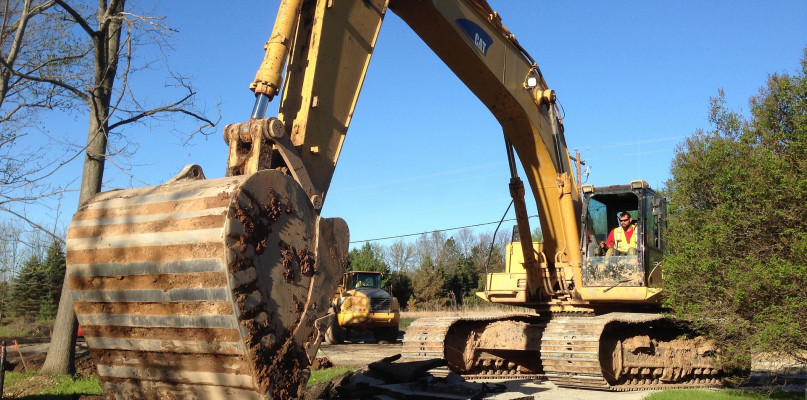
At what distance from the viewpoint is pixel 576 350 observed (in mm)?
8836

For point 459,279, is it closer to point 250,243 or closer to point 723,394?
point 723,394

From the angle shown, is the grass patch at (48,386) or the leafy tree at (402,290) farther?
the leafy tree at (402,290)

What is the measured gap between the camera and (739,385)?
9.98 metres

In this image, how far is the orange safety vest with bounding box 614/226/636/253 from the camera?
33.1ft

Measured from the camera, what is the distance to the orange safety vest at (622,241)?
1009 centimetres

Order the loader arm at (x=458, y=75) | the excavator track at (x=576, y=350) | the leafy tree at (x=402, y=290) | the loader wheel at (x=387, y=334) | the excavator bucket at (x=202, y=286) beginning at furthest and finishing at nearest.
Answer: the leafy tree at (x=402, y=290), the loader wheel at (x=387, y=334), the excavator track at (x=576, y=350), the loader arm at (x=458, y=75), the excavator bucket at (x=202, y=286)

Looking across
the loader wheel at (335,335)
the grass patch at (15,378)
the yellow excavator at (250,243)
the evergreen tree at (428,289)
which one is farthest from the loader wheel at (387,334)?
the evergreen tree at (428,289)

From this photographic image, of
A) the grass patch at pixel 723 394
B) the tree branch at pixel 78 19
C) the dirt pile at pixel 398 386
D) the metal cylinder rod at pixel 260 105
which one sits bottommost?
the grass patch at pixel 723 394

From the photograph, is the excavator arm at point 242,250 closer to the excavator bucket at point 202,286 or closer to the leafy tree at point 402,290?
the excavator bucket at point 202,286

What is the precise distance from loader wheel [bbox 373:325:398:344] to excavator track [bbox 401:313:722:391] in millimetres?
11878

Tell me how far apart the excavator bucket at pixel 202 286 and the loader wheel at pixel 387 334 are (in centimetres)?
1864

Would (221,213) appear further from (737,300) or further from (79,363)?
(79,363)

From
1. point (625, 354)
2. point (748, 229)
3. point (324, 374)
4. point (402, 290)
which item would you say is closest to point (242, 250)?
point (748, 229)

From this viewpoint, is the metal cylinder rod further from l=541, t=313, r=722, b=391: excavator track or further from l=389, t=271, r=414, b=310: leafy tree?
l=389, t=271, r=414, b=310: leafy tree
